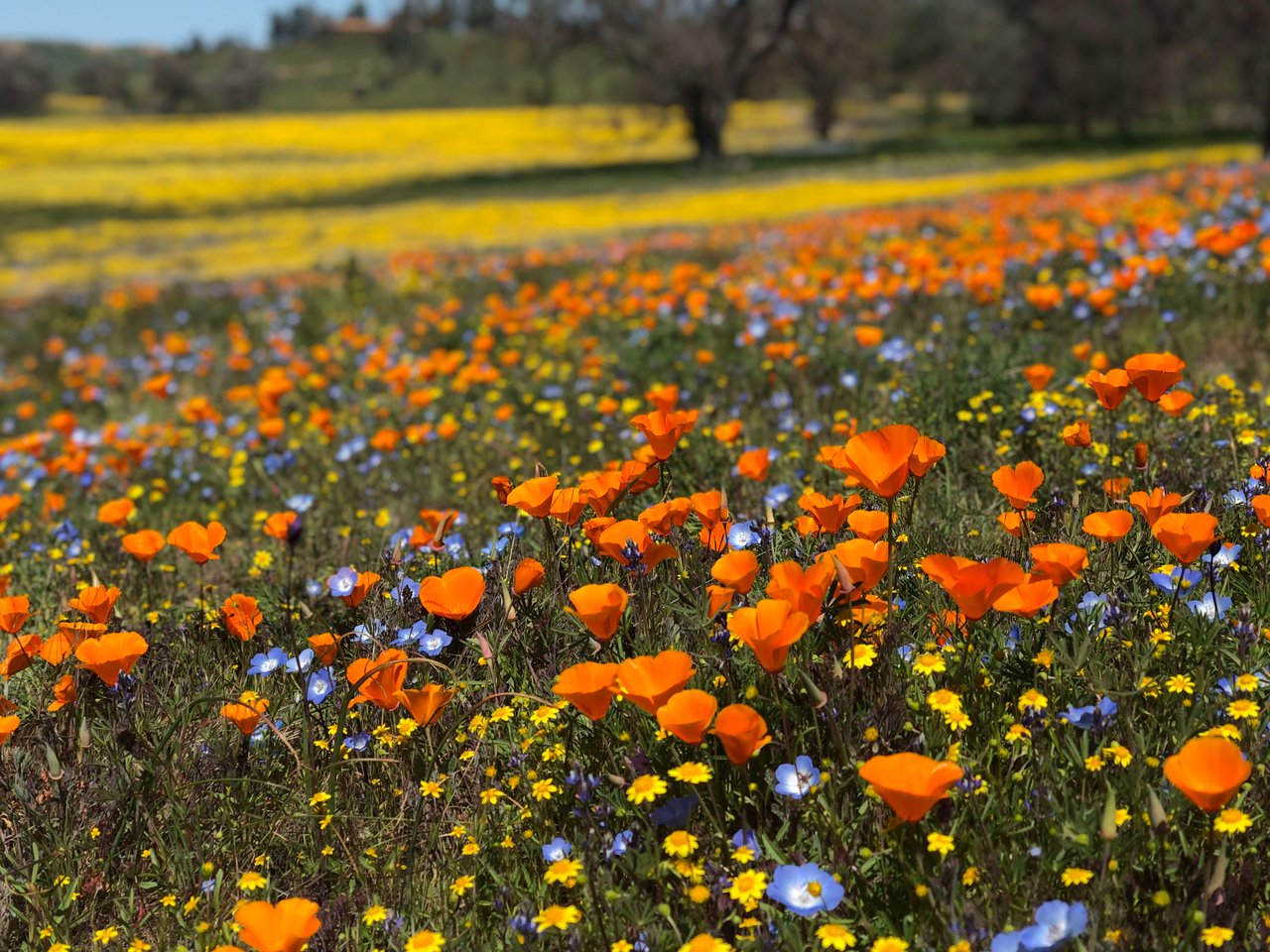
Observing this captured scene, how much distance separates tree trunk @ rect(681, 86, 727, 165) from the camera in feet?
119

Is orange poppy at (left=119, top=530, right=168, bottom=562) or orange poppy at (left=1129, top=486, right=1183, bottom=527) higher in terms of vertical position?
orange poppy at (left=1129, top=486, right=1183, bottom=527)

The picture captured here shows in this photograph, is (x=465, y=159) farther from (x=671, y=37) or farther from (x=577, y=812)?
(x=577, y=812)

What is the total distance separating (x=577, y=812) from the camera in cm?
184

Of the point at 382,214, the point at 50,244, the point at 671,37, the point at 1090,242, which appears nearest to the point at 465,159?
the point at 671,37

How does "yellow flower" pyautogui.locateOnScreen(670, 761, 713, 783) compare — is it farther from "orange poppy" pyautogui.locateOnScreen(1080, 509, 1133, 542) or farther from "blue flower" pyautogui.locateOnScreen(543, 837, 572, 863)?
"orange poppy" pyautogui.locateOnScreen(1080, 509, 1133, 542)

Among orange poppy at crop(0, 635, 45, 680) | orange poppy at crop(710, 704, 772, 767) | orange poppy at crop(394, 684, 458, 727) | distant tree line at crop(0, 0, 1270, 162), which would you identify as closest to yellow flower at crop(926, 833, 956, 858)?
orange poppy at crop(710, 704, 772, 767)

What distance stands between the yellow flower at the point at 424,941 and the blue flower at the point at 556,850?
0.22 m

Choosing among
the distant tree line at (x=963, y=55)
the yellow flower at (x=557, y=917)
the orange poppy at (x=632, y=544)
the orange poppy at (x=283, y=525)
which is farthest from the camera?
the distant tree line at (x=963, y=55)

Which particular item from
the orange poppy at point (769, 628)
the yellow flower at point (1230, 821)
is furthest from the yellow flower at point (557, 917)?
the yellow flower at point (1230, 821)

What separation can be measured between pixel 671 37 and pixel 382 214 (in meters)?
16.0

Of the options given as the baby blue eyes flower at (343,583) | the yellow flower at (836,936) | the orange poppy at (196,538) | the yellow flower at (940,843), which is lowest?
the yellow flower at (836,936)

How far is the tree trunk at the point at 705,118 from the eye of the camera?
36.3 m

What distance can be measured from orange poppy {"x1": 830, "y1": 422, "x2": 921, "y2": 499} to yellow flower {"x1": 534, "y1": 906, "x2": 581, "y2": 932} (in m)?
0.91

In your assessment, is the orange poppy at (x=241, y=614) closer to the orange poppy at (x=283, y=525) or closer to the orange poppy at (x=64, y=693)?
the orange poppy at (x=283, y=525)
